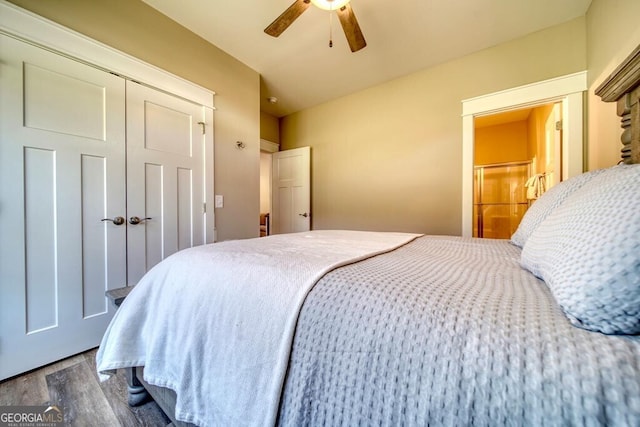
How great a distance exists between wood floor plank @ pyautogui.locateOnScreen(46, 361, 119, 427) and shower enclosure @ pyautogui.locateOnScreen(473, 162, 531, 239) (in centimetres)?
480

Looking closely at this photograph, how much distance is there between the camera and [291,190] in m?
3.89

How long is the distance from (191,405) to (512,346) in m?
0.92

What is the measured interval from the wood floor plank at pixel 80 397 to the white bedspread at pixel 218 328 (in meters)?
0.28

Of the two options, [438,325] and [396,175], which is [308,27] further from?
[438,325]

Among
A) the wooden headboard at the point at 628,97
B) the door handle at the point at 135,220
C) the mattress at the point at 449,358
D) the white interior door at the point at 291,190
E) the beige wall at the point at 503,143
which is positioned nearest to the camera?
the mattress at the point at 449,358

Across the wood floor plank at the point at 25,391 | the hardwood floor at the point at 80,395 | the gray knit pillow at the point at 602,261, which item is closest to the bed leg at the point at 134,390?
the hardwood floor at the point at 80,395

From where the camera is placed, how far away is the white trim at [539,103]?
2.07 m

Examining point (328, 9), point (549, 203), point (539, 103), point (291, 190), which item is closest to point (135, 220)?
point (328, 9)

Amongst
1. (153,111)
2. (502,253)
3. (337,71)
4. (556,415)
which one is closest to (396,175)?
(337,71)

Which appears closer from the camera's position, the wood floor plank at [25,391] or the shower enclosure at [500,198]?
the wood floor plank at [25,391]

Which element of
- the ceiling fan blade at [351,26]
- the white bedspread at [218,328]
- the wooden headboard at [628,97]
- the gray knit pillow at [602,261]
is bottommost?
the white bedspread at [218,328]

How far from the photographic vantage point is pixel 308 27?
219 cm

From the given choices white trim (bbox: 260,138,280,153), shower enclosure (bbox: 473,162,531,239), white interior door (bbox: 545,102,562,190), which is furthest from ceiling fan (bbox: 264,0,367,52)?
shower enclosure (bbox: 473,162,531,239)

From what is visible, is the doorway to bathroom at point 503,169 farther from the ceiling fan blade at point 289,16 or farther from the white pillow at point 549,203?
the ceiling fan blade at point 289,16
